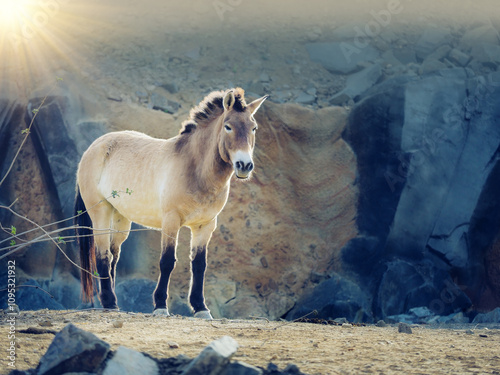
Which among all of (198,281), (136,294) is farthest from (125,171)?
(136,294)

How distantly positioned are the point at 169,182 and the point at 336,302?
4061mm

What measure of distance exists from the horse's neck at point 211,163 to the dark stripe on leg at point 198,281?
904mm

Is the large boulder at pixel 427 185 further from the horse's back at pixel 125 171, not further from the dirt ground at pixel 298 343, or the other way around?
the horse's back at pixel 125 171

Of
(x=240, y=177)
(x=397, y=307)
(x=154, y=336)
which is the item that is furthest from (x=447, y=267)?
(x=154, y=336)

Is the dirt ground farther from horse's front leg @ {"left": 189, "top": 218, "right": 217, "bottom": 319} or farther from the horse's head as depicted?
the horse's head

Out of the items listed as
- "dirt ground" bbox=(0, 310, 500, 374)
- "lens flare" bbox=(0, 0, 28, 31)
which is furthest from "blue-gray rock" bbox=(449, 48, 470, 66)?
"lens flare" bbox=(0, 0, 28, 31)

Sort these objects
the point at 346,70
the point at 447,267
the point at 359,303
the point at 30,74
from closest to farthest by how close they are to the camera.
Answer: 1. the point at 359,303
2. the point at 447,267
3. the point at 30,74
4. the point at 346,70

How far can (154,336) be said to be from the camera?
17.2 ft

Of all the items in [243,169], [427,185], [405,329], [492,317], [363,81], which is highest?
[363,81]

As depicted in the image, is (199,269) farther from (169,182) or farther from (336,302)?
(336,302)

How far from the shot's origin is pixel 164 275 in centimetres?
768

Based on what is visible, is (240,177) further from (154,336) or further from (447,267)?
(447,267)

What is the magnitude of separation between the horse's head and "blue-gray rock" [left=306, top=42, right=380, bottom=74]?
23.0 ft

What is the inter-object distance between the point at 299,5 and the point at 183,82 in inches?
183
